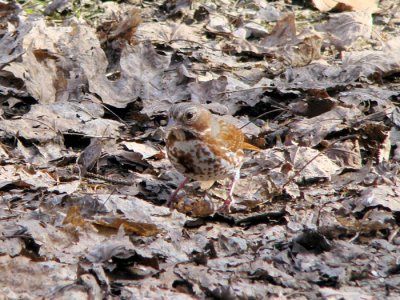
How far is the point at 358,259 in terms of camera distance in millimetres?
4762

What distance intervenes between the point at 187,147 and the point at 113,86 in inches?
63.1

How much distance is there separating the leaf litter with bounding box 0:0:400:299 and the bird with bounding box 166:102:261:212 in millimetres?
193

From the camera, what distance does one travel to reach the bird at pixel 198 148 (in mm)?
5934

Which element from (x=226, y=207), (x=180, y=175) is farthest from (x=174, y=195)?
(x=180, y=175)

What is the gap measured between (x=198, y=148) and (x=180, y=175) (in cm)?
50

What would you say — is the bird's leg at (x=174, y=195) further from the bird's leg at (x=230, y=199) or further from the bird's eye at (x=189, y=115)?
the bird's eye at (x=189, y=115)

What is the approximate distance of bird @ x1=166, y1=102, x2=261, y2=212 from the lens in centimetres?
593

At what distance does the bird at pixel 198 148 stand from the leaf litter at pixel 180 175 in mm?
193

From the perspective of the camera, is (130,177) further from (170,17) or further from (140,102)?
(170,17)

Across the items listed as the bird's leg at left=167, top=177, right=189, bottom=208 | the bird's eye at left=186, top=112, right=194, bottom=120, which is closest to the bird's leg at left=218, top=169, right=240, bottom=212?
the bird's leg at left=167, top=177, right=189, bottom=208

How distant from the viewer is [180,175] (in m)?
6.46

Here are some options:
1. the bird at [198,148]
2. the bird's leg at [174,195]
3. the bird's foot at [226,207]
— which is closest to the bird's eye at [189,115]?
the bird at [198,148]

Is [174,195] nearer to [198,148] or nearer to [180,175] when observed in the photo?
[198,148]

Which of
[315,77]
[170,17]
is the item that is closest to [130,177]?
[315,77]
